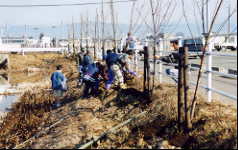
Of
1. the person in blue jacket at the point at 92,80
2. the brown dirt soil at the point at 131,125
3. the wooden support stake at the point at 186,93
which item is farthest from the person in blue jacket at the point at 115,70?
the wooden support stake at the point at 186,93

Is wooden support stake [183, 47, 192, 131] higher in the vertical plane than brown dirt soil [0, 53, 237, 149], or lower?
higher

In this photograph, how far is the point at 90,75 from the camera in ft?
40.3

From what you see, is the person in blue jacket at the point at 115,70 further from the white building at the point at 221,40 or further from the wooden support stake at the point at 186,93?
the wooden support stake at the point at 186,93

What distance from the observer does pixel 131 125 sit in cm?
758

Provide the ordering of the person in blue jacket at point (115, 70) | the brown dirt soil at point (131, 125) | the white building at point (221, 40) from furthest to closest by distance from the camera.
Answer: the person in blue jacket at point (115, 70), the white building at point (221, 40), the brown dirt soil at point (131, 125)

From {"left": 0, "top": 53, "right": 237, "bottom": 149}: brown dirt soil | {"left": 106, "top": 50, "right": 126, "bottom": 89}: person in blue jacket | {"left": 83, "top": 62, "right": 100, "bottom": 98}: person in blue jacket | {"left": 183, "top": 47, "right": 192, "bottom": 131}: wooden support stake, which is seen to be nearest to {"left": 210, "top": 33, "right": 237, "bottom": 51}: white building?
{"left": 183, "top": 47, "right": 192, "bottom": 131}: wooden support stake

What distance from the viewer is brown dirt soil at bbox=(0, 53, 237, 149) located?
Answer: 6.14 m

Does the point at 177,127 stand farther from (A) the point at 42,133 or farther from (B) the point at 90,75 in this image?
(B) the point at 90,75

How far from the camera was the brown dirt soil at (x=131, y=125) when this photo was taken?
614 centimetres

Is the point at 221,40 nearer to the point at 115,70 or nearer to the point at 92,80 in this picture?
the point at 115,70

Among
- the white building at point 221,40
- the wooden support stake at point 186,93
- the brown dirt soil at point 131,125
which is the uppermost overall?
the white building at point 221,40

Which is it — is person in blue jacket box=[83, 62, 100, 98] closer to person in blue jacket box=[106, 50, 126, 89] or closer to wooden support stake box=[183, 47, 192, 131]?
person in blue jacket box=[106, 50, 126, 89]

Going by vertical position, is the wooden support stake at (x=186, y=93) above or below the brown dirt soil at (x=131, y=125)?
above

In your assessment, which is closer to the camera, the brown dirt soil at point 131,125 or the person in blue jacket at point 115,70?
the brown dirt soil at point 131,125
